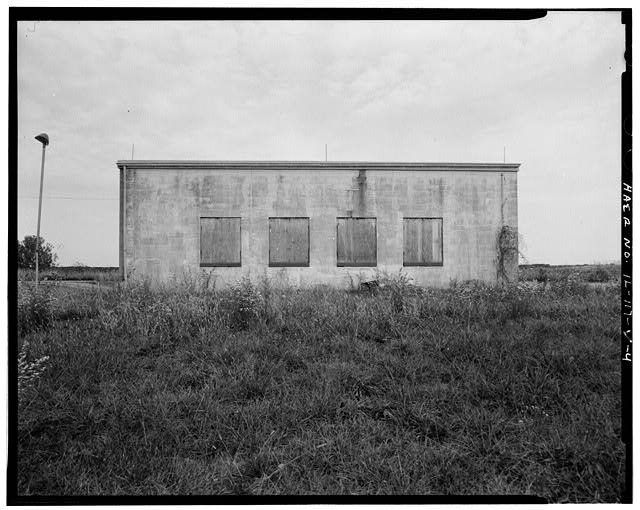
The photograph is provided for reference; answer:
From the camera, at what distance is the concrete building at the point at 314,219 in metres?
9.00

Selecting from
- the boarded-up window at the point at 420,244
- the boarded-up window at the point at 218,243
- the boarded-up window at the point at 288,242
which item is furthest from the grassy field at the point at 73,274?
the boarded-up window at the point at 420,244

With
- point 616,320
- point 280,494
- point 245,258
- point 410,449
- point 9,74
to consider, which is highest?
point 9,74

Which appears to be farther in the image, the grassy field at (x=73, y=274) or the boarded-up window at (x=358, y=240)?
the boarded-up window at (x=358, y=240)

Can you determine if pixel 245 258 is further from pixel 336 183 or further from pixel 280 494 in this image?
pixel 280 494

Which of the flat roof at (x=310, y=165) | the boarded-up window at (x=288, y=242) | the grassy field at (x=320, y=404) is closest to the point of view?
the grassy field at (x=320, y=404)

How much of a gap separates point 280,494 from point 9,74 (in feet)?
10.2

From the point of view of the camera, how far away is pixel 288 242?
9312 millimetres

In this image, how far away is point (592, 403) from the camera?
290 centimetres

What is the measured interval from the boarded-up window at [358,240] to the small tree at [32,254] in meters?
5.84

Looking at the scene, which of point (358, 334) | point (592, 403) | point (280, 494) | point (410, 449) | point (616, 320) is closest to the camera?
point (280, 494)

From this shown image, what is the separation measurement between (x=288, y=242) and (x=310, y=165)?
1800 mm

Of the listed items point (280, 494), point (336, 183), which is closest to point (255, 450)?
point (280, 494)

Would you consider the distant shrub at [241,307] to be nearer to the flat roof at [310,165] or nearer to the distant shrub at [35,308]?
the distant shrub at [35,308]

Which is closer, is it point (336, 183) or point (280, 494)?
point (280, 494)
